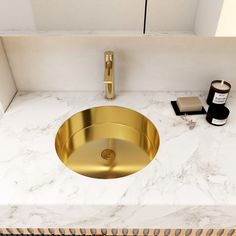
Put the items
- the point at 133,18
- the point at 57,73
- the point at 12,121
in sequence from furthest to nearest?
the point at 57,73, the point at 12,121, the point at 133,18

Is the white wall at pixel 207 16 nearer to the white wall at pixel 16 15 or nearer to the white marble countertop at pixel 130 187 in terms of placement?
the white marble countertop at pixel 130 187

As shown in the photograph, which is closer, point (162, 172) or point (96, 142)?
point (162, 172)

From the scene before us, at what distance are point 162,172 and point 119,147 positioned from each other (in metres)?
0.37

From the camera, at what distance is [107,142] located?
3.60 ft

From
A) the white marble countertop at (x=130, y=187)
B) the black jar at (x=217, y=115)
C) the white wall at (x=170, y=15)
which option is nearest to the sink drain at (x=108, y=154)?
the white marble countertop at (x=130, y=187)

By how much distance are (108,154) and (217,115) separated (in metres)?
0.49

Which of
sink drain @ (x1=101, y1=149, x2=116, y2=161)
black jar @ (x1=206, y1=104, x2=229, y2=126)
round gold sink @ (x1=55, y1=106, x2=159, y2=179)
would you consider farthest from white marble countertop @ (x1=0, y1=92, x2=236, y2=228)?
sink drain @ (x1=101, y1=149, x2=116, y2=161)

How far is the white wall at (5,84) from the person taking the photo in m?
0.95

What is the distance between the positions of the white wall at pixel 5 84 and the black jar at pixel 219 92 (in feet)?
2.85

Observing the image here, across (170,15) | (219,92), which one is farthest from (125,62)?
(219,92)

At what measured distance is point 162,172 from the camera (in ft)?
2.41

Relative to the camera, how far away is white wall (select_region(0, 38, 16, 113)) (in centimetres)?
95

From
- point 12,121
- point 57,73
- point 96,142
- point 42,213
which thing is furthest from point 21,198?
point 57,73

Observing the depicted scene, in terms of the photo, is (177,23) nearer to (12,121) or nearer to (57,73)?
(57,73)
